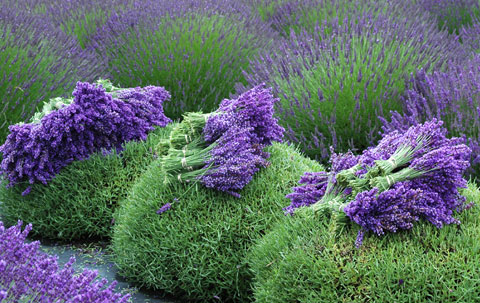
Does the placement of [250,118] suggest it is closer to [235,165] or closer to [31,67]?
[235,165]

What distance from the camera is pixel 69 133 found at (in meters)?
3.86

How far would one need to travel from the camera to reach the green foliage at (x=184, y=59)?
18.9 ft

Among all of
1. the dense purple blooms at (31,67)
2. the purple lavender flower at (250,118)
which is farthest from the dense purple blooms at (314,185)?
the dense purple blooms at (31,67)

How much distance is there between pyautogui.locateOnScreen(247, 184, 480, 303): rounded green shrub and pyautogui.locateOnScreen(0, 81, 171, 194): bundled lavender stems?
1.85 metres

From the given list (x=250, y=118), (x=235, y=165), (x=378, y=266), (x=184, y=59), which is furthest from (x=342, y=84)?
(x=378, y=266)

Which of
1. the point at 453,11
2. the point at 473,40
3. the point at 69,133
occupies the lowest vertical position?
the point at 453,11

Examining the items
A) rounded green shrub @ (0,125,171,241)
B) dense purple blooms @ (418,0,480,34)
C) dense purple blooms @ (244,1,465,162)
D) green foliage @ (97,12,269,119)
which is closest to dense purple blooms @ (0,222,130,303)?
rounded green shrub @ (0,125,171,241)

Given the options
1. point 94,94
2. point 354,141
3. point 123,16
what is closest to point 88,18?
point 123,16

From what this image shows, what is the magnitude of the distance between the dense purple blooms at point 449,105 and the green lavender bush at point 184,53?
6.55 ft

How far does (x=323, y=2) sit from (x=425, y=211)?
4.94m

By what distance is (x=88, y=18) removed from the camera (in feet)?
24.7

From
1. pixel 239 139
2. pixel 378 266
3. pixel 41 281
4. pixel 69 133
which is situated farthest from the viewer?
pixel 69 133

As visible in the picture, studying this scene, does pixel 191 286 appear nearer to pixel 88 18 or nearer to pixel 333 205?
pixel 333 205

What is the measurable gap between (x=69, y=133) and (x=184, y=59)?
7.01 ft
